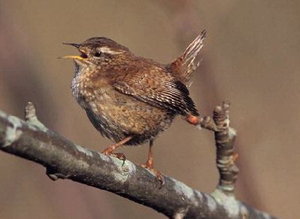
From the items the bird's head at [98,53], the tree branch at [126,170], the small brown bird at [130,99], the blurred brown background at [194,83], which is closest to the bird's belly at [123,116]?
the small brown bird at [130,99]

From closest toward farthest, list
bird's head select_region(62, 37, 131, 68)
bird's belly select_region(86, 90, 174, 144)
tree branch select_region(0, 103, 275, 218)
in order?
tree branch select_region(0, 103, 275, 218) < bird's belly select_region(86, 90, 174, 144) < bird's head select_region(62, 37, 131, 68)

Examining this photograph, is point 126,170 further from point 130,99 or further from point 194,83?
point 194,83

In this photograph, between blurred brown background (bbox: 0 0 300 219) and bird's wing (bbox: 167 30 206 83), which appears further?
blurred brown background (bbox: 0 0 300 219)

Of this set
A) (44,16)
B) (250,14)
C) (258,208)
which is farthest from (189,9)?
(44,16)

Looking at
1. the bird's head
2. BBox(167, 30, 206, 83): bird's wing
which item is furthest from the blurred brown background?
the bird's head

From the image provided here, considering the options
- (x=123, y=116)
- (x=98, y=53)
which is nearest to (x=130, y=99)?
(x=123, y=116)

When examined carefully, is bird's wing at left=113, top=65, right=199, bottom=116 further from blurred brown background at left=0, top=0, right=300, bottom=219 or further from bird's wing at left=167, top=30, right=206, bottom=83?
blurred brown background at left=0, top=0, right=300, bottom=219

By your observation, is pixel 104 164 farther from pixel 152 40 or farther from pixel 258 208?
pixel 152 40
